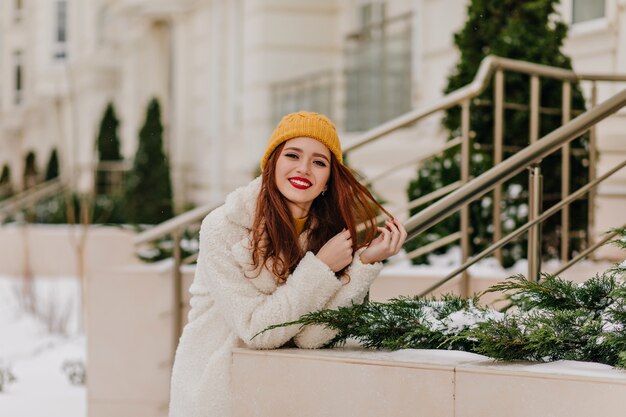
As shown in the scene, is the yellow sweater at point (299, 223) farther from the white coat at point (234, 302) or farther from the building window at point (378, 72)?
the building window at point (378, 72)

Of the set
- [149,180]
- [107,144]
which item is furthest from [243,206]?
[107,144]

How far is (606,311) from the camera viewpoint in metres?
3.17

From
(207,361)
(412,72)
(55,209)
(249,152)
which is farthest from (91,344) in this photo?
(55,209)

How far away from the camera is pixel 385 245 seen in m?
3.43

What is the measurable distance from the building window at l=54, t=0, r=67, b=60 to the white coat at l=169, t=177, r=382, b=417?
31330 millimetres

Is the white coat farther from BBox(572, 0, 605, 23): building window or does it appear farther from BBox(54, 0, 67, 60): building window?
BBox(54, 0, 67, 60): building window

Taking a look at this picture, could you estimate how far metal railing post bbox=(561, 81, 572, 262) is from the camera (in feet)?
20.4

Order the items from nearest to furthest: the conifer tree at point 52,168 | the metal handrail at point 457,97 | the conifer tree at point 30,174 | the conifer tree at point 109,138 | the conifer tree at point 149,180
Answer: the metal handrail at point 457,97, the conifer tree at point 30,174, the conifer tree at point 149,180, the conifer tree at point 109,138, the conifer tree at point 52,168

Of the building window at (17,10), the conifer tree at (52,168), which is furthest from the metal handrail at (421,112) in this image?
the building window at (17,10)

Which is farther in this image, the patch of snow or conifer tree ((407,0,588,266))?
the patch of snow

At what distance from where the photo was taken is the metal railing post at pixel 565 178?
6.22 metres

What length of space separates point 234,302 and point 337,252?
1.10 ft

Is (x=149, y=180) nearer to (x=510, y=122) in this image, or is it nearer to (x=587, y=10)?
(x=587, y=10)

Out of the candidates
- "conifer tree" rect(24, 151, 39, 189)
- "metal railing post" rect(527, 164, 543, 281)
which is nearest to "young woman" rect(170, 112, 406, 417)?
"metal railing post" rect(527, 164, 543, 281)
